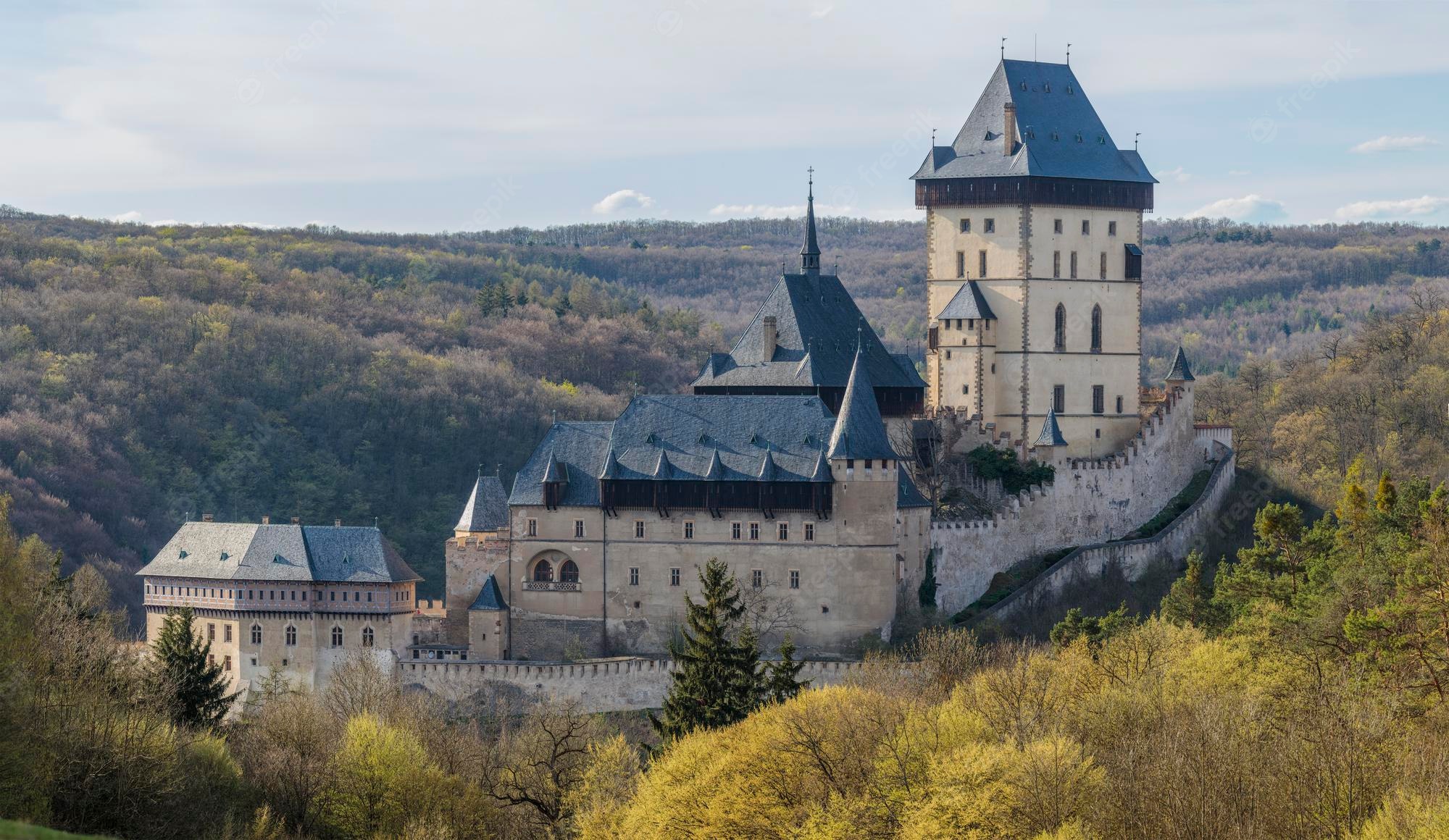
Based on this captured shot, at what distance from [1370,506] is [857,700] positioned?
18501mm

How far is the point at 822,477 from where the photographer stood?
5697 centimetres

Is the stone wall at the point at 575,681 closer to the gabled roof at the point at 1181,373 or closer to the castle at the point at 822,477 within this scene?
the castle at the point at 822,477

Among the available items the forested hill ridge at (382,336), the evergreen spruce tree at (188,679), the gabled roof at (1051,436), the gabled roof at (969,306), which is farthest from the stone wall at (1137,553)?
the forested hill ridge at (382,336)

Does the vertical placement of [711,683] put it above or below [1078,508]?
below

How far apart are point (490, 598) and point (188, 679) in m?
8.88

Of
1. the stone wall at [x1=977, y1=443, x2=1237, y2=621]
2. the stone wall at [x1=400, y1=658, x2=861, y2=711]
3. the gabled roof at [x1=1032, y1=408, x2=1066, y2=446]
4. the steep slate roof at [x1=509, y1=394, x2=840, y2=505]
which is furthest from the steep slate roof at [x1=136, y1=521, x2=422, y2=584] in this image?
the gabled roof at [x1=1032, y1=408, x2=1066, y2=446]

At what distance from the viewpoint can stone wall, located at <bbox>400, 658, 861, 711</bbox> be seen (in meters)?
56.7

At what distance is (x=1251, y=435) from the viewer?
3265 inches

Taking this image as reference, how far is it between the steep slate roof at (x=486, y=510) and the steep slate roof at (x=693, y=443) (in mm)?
1548

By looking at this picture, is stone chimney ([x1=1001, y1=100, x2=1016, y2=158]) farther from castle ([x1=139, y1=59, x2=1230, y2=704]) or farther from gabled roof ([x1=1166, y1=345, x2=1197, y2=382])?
gabled roof ([x1=1166, y1=345, x2=1197, y2=382])

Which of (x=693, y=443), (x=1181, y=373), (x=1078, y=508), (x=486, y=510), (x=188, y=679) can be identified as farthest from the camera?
(x=1181, y=373)

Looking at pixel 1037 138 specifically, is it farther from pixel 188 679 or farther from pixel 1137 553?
pixel 188 679

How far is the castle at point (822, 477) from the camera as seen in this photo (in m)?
57.6

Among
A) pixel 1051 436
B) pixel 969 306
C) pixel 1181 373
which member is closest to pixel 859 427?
pixel 1051 436
